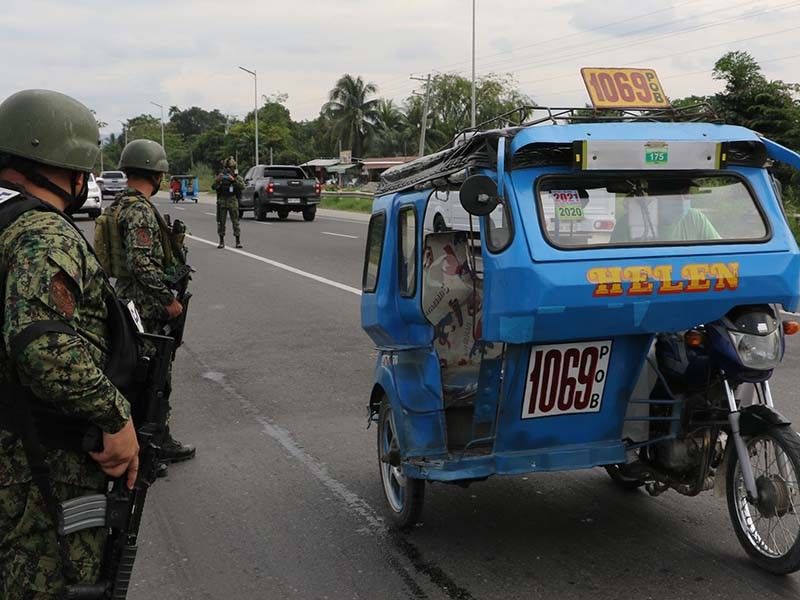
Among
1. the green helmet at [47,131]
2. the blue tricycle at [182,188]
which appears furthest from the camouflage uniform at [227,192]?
the blue tricycle at [182,188]

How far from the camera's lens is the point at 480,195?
366cm

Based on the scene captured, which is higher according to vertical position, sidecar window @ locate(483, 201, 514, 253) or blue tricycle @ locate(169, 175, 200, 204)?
sidecar window @ locate(483, 201, 514, 253)

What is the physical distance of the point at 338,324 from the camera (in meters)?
10.6

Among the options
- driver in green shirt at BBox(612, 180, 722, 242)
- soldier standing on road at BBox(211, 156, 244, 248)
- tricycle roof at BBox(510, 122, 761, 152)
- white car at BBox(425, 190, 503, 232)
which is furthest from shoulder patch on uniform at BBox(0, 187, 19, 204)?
soldier standing on road at BBox(211, 156, 244, 248)

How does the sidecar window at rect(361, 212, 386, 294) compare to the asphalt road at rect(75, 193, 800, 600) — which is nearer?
the asphalt road at rect(75, 193, 800, 600)

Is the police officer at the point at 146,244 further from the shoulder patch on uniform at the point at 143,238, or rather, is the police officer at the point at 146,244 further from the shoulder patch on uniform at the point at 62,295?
the shoulder patch on uniform at the point at 62,295

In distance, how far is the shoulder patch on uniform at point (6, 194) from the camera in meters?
2.49

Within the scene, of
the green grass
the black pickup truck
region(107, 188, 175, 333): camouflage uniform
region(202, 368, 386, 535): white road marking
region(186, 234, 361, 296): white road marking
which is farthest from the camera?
the green grass

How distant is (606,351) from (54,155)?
7.86 ft

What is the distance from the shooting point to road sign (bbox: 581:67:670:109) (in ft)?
14.1

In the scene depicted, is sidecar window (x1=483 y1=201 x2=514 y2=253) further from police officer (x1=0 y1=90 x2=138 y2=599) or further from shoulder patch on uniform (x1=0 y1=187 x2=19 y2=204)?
shoulder patch on uniform (x1=0 y1=187 x2=19 y2=204)

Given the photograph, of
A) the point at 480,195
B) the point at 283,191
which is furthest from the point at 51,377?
the point at 283,191

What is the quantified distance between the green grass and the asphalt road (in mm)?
30008

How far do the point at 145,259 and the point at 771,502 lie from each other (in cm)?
371
